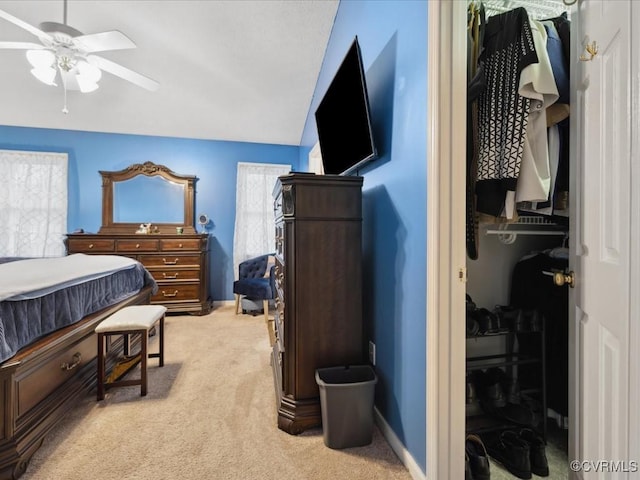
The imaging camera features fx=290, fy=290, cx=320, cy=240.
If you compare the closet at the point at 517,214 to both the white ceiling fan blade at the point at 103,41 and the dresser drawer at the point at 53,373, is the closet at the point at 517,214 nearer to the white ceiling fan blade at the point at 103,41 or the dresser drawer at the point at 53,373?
the dresser drawer at the point at 53,373

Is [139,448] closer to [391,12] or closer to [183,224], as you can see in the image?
[391,12]

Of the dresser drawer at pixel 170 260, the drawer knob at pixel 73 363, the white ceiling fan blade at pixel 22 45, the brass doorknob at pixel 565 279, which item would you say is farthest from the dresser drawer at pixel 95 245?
the brass doorknob at pixel 565 279

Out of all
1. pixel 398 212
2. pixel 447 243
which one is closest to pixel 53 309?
pixel 398 212

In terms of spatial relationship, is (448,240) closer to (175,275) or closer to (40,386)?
(40,386)

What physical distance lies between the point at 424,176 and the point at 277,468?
1.49m

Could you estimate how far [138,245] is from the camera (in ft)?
12.8

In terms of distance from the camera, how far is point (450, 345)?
1.15 metres


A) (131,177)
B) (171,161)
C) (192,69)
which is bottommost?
(131,177)

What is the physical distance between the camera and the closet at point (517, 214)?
1197 mm

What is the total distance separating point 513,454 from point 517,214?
111 cm

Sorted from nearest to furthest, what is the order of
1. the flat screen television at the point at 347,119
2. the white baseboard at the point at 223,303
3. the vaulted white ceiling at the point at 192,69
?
the flat screen television at the point at 347,119
the vaulted white ceiling at the point at 192,69
the white baseboard at the point at 223,303

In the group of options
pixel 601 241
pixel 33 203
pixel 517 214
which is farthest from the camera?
pixel 33 203

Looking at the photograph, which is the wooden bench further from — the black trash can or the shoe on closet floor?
the shoe on closet floor

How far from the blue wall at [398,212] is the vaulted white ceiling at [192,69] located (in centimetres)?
123
